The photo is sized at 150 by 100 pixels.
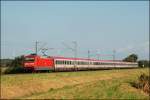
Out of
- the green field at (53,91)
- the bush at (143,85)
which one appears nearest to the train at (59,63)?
the green field at (53,91)

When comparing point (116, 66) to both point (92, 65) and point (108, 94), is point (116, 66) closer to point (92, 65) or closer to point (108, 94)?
point (92, 65)

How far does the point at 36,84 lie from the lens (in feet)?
108

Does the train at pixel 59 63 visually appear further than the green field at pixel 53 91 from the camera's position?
Yes

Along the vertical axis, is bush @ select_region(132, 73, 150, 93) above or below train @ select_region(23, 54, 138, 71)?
below

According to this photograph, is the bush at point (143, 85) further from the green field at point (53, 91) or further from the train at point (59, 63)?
A: the train at point (59, 63)

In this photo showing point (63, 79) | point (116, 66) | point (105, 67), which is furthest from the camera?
point (116, 66)

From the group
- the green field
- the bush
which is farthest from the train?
the bush

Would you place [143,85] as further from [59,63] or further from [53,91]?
[59,63]

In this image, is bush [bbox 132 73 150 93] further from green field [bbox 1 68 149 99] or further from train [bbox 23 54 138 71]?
train [bbox 23 54 138 71]

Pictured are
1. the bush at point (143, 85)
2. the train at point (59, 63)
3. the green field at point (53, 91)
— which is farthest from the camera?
the train at point (59, 63)

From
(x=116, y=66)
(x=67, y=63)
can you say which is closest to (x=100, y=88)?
(x=67, y=63)

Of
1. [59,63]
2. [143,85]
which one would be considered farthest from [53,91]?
[59,63]

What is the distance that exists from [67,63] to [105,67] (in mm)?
22751

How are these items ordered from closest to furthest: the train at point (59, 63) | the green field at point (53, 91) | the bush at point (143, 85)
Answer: the green field at point (53, 91) → the bush at point (143, 85) → the train at point (59, 63)
